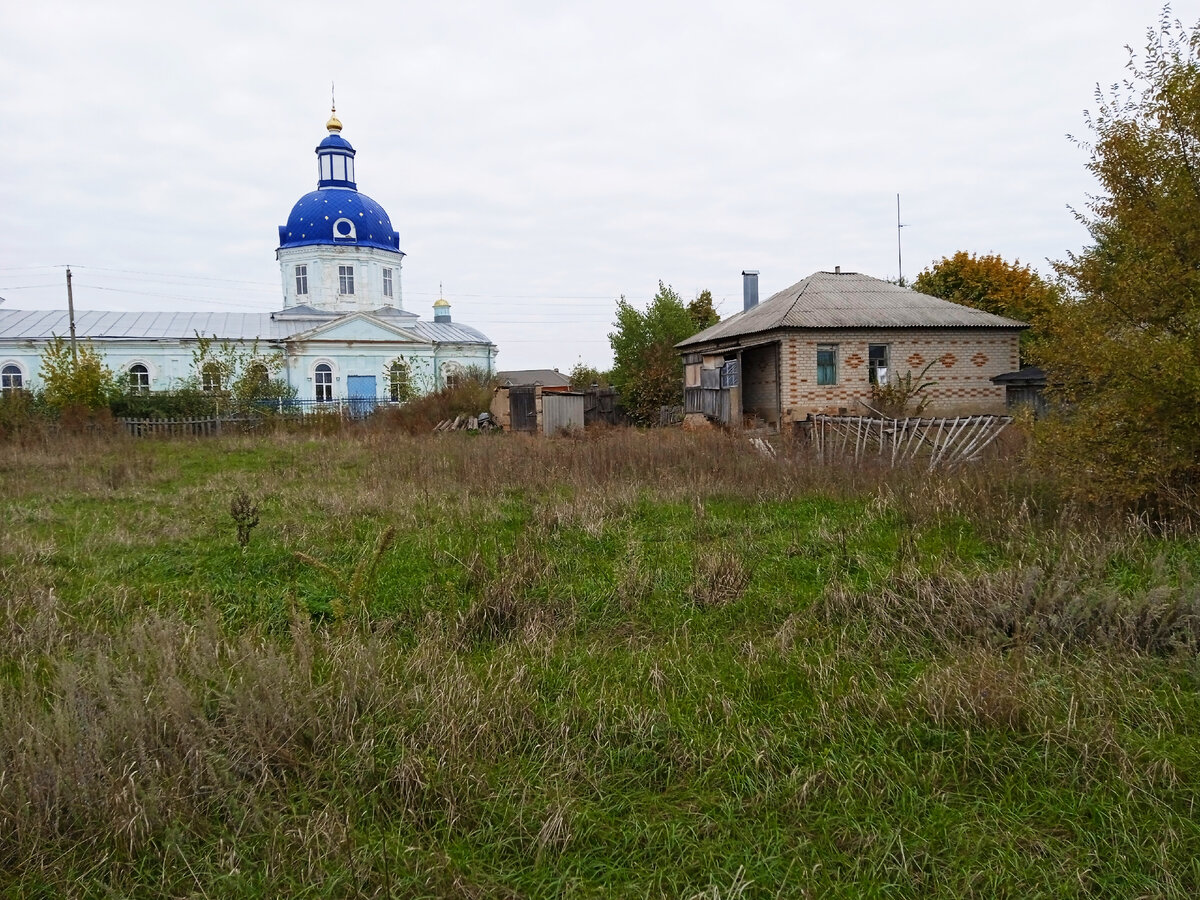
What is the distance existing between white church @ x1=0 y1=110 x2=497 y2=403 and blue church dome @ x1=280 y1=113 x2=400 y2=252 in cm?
5

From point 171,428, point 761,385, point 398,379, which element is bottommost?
point 171,428

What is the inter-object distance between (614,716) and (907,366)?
1844 centimetres

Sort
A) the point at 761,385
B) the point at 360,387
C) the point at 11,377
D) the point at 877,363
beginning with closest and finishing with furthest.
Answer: the point at 877,363 < the point at 761,385 < the point at 11,377 < the point at 360,387

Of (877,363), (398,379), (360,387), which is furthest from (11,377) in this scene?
(877,363)

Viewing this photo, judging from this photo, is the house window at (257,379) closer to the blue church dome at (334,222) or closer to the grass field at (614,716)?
the blue church dome at (334,222)

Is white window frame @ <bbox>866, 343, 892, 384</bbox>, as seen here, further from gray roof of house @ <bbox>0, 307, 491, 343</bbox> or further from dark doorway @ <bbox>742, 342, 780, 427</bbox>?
gray roof of house @ <bbox>0, 307, 491, 343</bbox>

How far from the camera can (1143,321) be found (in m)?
6.74

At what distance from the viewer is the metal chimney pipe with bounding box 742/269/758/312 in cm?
2731

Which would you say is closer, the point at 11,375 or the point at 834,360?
the point at 834,360

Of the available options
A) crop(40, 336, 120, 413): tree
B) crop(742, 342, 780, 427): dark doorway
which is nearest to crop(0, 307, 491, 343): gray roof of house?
crop(40, 336, 120, 413): tree

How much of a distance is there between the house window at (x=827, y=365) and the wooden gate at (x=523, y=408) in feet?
24.3

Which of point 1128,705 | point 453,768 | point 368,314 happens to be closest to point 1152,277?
point 1128,705

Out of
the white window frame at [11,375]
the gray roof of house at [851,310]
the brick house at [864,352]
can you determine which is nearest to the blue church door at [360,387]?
the white window frame at [11,375]

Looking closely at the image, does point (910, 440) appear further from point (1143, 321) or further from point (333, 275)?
point (333, 275)
